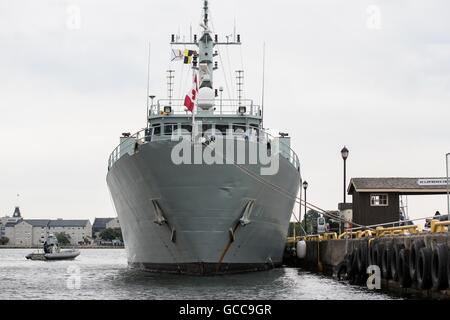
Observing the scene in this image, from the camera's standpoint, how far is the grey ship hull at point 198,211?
22.4 meters

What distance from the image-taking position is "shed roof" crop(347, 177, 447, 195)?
3131 cm

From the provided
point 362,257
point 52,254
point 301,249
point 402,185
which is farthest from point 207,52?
point 52,254

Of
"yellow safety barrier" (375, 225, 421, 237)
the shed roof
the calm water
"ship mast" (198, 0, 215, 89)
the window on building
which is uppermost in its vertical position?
"ship mast" (198, 0, 215, 89)

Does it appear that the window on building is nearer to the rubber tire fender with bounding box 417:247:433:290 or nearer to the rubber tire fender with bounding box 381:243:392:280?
the rubber tire fender with bounding box 381:243:392:280

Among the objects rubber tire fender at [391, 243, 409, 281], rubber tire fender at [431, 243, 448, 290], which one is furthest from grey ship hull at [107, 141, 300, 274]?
rubber tire fender at [431, 243, 448, 290]

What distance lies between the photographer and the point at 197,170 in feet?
73.7

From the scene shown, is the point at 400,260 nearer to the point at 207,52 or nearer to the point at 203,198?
the point at 203,198

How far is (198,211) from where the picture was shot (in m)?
22.3

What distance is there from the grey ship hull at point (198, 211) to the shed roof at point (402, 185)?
7.66 m

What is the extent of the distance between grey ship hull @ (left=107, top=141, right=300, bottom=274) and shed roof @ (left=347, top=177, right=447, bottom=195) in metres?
7.66
